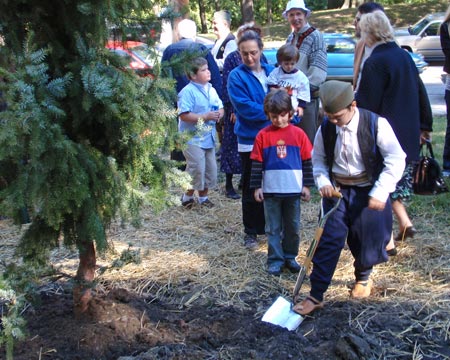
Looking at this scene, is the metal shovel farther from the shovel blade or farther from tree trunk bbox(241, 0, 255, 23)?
tree trunk bbox(241, 0, 255, 23)

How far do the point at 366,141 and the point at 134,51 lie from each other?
1646 millimetres

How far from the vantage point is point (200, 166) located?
632 centimetres

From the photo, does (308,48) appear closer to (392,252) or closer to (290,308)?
(392,252)

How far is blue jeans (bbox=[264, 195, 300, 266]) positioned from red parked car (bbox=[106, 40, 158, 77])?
5.51 feet

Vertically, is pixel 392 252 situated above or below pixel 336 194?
below

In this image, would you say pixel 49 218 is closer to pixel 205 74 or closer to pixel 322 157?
pixel 322 157

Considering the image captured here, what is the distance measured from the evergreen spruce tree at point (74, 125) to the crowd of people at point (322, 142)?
1.38 feet

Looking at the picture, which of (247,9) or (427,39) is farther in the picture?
(247,9)

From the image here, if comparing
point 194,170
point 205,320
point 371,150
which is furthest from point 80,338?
point 194,170

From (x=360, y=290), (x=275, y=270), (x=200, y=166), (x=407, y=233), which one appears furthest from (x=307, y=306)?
(x=200, y=166)

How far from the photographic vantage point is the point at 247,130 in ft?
17.7

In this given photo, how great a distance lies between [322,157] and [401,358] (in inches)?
57.1

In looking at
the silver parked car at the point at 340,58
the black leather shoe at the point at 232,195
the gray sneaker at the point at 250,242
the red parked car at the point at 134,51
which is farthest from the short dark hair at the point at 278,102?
the silver parked car at the point at 340,58

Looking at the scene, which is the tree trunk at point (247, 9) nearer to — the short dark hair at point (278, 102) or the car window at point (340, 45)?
the car window at point (340, 45)
